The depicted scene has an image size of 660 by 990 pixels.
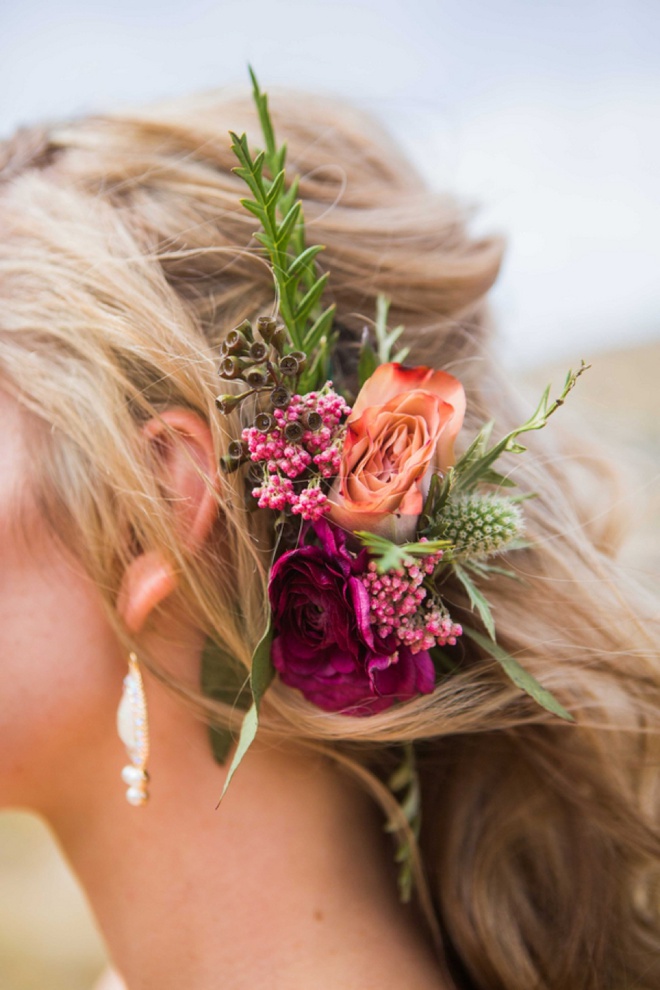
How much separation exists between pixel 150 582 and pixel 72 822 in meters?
0.50

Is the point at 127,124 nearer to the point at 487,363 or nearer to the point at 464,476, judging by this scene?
the point at 487,363

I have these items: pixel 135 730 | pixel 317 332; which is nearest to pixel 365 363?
pixel 317 332

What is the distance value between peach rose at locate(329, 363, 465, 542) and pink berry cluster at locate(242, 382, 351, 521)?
2 cm

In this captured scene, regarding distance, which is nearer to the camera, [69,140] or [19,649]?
[19,649]

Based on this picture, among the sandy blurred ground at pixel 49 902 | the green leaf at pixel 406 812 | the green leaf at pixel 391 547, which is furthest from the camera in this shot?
the sandy blurred ground at pixel 49 902

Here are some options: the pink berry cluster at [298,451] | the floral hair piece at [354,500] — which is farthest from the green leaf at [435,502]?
the pink berry cluster at [298,451]

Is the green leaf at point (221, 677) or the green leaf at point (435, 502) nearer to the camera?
the green leaf at point (435, 502)

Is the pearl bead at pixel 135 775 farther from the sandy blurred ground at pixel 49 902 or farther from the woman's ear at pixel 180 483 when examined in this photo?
the sandy blurred ground at pixel 49 902

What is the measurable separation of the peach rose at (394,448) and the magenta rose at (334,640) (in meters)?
0.05

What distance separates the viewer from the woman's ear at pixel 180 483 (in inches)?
42.2

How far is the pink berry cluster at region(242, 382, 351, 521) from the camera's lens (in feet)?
2.90

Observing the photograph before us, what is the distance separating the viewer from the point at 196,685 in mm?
1142

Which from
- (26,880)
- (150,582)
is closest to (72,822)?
(150,582)

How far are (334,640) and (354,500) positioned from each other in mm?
166
